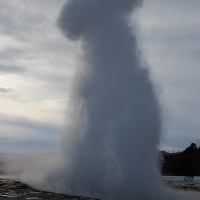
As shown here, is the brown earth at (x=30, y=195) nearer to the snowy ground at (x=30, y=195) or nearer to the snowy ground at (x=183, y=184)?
the snowy ground at (x=30, y=195)

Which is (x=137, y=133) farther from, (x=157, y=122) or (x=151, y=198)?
(x=151, y=198)

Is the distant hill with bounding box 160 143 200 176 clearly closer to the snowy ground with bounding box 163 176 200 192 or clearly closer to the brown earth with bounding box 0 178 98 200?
the snowy ground with bounding box 163 176 200 192

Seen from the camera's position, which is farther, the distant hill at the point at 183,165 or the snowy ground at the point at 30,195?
the distant hill at the point at 183,165

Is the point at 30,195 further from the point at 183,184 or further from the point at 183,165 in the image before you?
the point at 183,165

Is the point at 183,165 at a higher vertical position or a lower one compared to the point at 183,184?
higher

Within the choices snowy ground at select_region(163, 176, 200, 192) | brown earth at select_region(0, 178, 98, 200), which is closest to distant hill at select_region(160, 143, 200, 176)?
snowy ground at select_region(163, 176, 200, 192)

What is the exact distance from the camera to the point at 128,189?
68.6ft

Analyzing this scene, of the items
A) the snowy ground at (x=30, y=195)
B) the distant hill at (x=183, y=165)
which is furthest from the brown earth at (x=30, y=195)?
the distant hill at (x=183, y=165)

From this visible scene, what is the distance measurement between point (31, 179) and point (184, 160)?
64.3 metres

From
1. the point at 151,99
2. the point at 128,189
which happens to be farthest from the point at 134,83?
the point at 128,189

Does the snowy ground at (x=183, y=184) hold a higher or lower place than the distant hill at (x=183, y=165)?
lower

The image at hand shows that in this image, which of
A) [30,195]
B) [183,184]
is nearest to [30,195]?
[30,195]

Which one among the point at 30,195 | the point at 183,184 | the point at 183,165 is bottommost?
the point at 30,195

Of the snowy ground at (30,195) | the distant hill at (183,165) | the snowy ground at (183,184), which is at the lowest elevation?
the snowy ground at (30,195)
